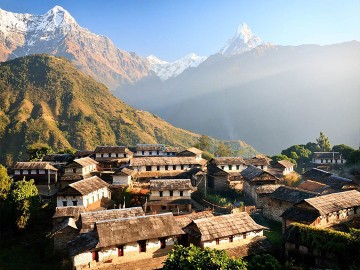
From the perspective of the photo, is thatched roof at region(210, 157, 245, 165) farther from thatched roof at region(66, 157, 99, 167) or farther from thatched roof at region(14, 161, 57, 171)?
thatched roof at region(14, 161, 57, 171)

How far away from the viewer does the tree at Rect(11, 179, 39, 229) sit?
39688mm

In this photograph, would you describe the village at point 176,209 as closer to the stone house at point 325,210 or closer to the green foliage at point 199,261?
the stone house at point 325,210

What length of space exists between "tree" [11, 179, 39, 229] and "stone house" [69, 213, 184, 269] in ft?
50.0

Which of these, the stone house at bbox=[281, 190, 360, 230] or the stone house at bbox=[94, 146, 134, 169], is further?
the stone house at bbox=[94, 146, 134, 169]

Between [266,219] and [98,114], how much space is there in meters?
114

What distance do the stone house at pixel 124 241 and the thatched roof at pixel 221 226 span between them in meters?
1.91

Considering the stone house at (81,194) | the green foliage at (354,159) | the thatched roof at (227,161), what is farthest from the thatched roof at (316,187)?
the stone house at (81,194)

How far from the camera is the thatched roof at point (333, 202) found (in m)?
32.8

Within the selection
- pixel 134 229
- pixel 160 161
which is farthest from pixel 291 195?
pixel 160 161

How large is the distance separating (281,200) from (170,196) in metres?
15.3

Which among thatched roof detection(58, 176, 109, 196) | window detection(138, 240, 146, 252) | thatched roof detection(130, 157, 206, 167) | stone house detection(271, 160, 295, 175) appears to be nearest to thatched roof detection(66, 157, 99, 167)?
thatched roof detection(130, 157, 206, 167)

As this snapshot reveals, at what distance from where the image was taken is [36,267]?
33.2m

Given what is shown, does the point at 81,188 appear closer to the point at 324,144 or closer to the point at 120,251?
the point at 120,251

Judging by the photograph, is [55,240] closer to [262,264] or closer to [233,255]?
[233,255]
